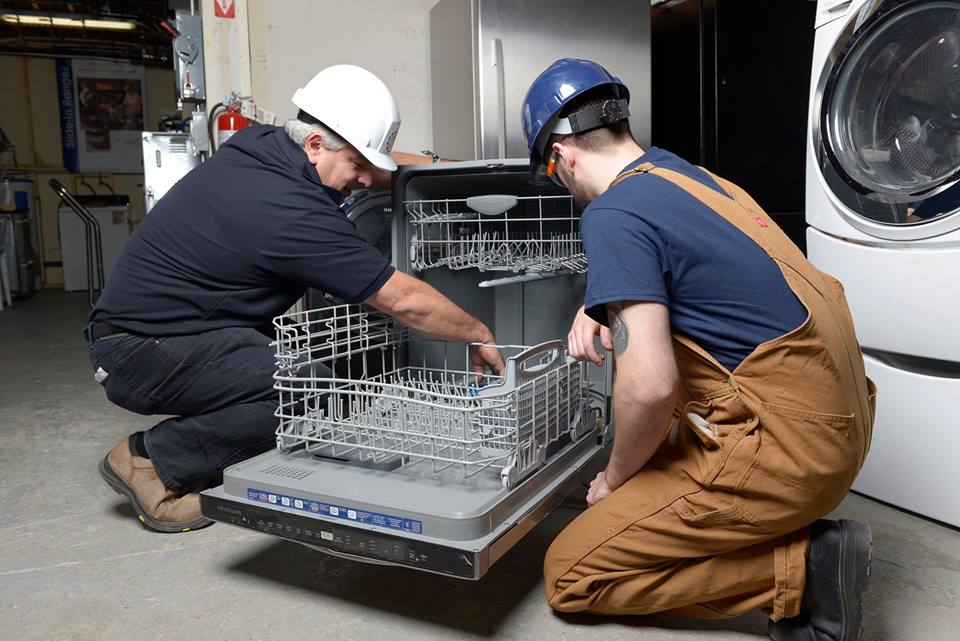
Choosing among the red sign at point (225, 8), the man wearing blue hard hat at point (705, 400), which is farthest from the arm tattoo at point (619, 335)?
the red sign at point (225, 8)

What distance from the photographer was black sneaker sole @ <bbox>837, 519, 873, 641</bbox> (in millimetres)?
1321

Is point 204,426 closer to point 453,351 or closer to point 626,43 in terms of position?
point 453,351

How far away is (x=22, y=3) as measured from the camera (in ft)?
26.0

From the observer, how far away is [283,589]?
1.60 m

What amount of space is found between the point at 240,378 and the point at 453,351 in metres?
0.67

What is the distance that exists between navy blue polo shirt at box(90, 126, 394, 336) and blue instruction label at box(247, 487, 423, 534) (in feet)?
1.73

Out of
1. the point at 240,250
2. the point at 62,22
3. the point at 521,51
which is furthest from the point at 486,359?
the point at 62,22

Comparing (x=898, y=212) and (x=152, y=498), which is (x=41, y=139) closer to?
(x=152, y=498)

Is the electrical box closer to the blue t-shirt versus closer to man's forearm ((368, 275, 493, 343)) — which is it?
man's forearm ((368, 275, 493, 343))

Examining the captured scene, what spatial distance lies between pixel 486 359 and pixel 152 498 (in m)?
0.93

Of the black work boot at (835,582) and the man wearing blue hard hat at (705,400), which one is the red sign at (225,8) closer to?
the man wearing blue hard hat at (705,400)

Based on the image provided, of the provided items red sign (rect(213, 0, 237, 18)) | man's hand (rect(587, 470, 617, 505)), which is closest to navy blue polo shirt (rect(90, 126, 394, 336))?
man's hand (rect(587, 470, 617, 505))

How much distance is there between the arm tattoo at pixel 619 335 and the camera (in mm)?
1241

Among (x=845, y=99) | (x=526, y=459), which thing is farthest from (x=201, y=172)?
(x=845, y=99)
